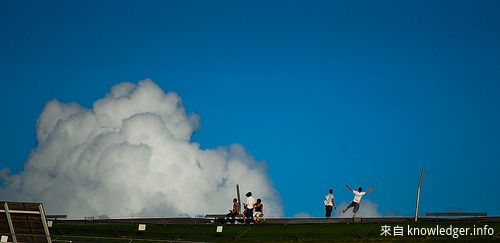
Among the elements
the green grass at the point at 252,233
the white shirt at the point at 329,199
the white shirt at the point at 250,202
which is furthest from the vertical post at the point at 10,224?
the white shirt at the point at 329,199

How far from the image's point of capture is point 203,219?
5072cm

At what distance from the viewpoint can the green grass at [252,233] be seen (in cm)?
3703

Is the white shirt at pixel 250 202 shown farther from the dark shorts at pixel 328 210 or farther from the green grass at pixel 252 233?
the dark shorts at pixel 328 210

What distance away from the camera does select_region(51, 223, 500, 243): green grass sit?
3703cm

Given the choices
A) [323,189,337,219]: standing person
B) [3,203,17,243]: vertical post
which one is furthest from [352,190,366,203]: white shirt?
[3,203,17,243]: vertical post

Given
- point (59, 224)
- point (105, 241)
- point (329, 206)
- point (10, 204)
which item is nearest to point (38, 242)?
point (10, 204)

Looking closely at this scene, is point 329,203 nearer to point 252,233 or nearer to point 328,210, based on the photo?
point 328,210

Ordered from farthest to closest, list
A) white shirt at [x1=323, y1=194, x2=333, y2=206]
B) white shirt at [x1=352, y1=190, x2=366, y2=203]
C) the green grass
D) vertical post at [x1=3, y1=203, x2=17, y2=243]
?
white shirt at [x1=323, y1=194, x2=333, y2=206] < white shirt at [x1=352, y1=190, x2=366, y2=203] < the green grass < vertical post at [x1=3, y1=203, x2=17, y2=243]

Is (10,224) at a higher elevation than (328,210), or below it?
below

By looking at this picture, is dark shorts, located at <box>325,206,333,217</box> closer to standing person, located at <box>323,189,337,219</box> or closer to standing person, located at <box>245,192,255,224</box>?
standing person, located at <box>323,189,337,219</box>

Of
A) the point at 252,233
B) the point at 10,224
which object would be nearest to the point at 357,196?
the point at 252,233

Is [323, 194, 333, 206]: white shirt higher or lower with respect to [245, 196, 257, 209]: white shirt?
lower

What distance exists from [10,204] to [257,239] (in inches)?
664

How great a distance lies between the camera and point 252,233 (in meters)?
39.8
